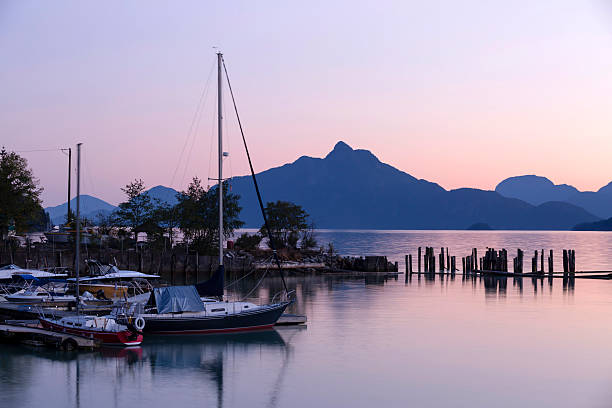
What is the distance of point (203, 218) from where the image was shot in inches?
3278

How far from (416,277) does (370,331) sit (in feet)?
132

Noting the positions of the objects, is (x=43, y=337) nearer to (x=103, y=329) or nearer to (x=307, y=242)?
(x=103, y=329)

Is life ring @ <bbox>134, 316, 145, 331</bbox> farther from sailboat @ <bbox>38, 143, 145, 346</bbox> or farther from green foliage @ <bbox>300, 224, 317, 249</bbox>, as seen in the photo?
green foliage @ <bbox>300, 224, 317, 249</bbox>

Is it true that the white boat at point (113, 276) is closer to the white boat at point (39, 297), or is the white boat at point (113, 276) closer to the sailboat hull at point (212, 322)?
the white boat at point (39, 297)

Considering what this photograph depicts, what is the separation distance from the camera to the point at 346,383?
1005 inches

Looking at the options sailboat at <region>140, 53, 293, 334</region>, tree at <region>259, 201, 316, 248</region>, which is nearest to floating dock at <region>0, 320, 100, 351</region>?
sailboat at <region>140, 53, 293, 334</region>

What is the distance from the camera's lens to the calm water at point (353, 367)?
77.5 feet

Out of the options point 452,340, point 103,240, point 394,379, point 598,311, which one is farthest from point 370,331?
point 103,240

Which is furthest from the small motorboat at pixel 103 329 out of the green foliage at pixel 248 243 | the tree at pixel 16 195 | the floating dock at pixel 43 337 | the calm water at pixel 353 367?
the green foliage at pixel 248 243

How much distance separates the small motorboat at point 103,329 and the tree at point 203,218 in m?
48.3

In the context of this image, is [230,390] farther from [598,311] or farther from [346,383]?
[598,311]

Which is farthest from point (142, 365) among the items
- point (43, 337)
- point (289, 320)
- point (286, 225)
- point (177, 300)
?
point (286, 225)

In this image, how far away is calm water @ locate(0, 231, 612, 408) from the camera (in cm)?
2361

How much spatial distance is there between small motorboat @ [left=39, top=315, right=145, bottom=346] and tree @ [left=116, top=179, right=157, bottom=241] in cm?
4970
